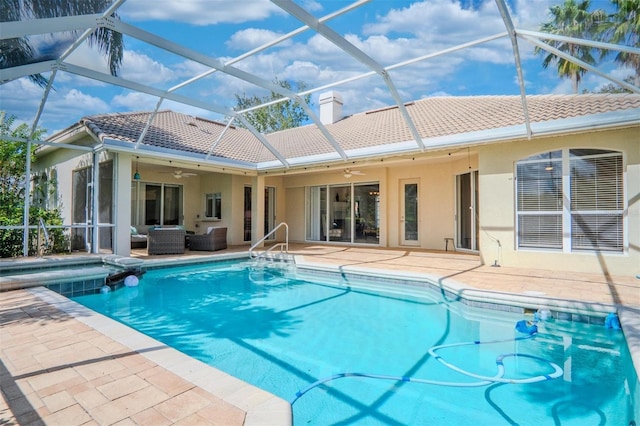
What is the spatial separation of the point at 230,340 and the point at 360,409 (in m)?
2.37

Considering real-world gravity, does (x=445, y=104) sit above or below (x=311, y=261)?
above

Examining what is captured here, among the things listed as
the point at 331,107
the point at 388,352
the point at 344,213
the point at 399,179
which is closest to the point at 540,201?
the point at 399,179

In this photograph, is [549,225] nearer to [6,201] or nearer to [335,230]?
[335,230]

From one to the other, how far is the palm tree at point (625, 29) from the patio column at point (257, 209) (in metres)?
11.2

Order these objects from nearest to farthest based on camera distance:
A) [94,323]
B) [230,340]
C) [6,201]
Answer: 1. [94,323]
2. [230,340]
3. [6,201]

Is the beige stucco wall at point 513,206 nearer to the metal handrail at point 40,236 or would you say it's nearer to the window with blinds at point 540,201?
the window with blinds at point 540,201

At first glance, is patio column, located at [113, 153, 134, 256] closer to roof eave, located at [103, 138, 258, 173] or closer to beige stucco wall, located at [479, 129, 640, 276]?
roof eave, located at [103, 138, 258, 173]

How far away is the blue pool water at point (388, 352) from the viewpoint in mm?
3441

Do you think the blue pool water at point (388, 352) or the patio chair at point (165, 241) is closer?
the blue pool water at point (388, 352)

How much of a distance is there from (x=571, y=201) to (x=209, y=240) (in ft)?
35.1

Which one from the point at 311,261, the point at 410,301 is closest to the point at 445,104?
the point at 311,261

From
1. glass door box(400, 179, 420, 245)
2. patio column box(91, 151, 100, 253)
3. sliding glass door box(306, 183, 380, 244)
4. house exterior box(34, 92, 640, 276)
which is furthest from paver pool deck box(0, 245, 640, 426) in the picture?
sliding glass door box(306, 183, 380, 244)

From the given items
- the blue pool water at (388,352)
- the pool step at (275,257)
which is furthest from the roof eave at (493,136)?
the blue pool water at (388,352)

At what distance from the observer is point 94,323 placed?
4.40 m
